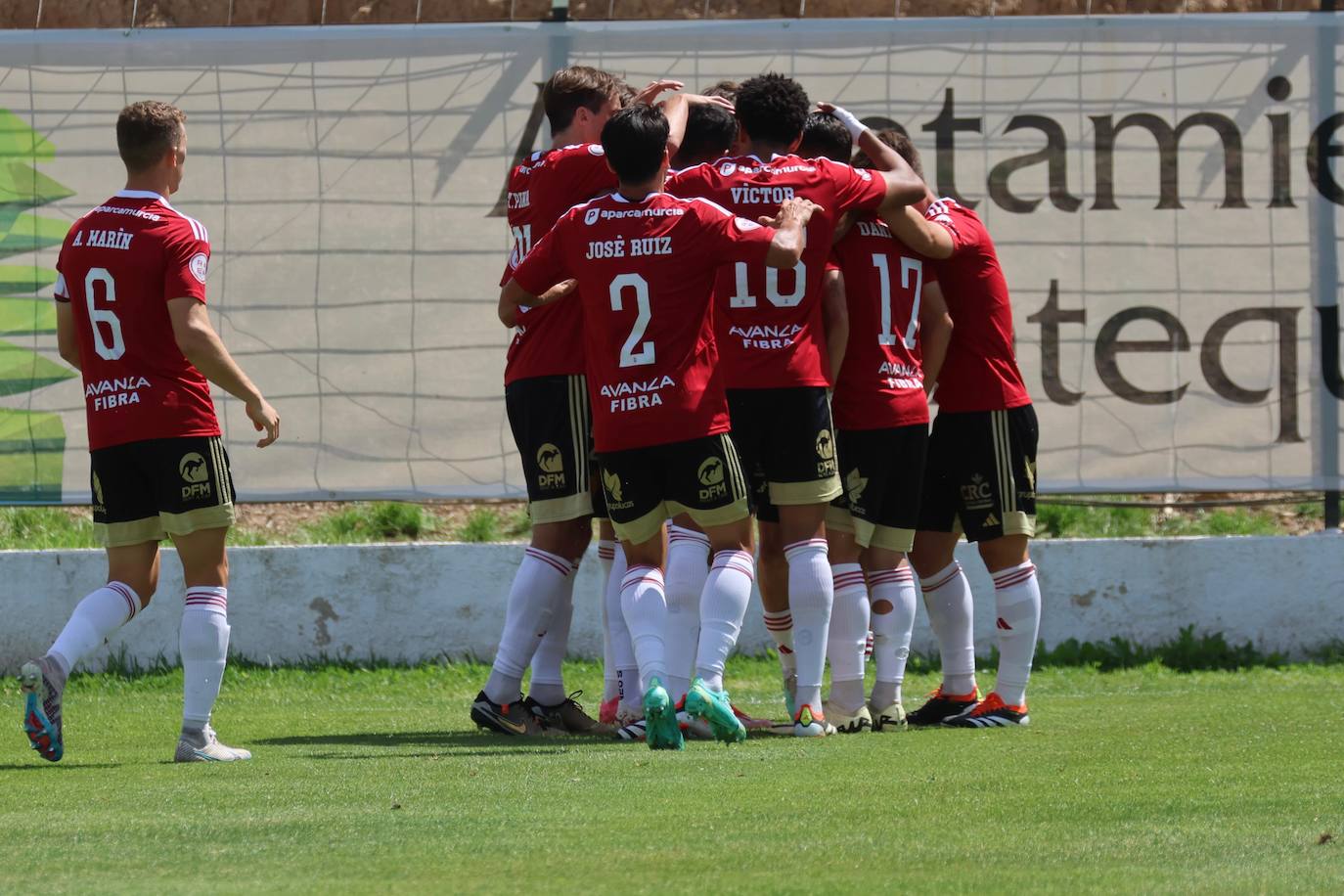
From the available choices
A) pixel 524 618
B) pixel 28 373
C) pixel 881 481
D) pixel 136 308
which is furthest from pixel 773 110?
pixel 28 373

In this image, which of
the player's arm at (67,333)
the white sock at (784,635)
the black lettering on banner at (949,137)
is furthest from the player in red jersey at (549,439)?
the black lettering on banner at (949,137)

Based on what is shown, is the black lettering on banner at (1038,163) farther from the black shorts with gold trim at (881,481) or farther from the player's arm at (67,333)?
the player's arm at (67,333)

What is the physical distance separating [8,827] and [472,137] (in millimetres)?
5498

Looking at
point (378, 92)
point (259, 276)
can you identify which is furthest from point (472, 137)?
point (259, 276)

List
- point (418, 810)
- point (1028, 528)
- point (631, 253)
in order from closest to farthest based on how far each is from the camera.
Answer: point (418, 810) < point (631, 253) < point (1028, 528)

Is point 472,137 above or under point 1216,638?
above

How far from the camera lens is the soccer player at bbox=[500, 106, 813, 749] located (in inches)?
217

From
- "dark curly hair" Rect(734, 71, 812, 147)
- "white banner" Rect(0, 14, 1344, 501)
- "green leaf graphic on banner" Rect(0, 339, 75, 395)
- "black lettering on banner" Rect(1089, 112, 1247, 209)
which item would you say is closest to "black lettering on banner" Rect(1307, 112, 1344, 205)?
"white banner" Rect(0, 14, 1344, 501)

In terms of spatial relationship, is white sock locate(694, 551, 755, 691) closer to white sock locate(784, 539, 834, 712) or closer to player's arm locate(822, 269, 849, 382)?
white sock locate(784, 539, 834, 712)

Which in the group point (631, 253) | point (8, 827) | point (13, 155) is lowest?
point (8, 827)

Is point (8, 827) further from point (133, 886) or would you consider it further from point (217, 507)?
point (217, 507)

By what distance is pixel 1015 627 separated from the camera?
259 inches

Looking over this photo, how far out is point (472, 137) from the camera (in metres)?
9.03

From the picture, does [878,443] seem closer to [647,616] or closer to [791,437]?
[791,437]
